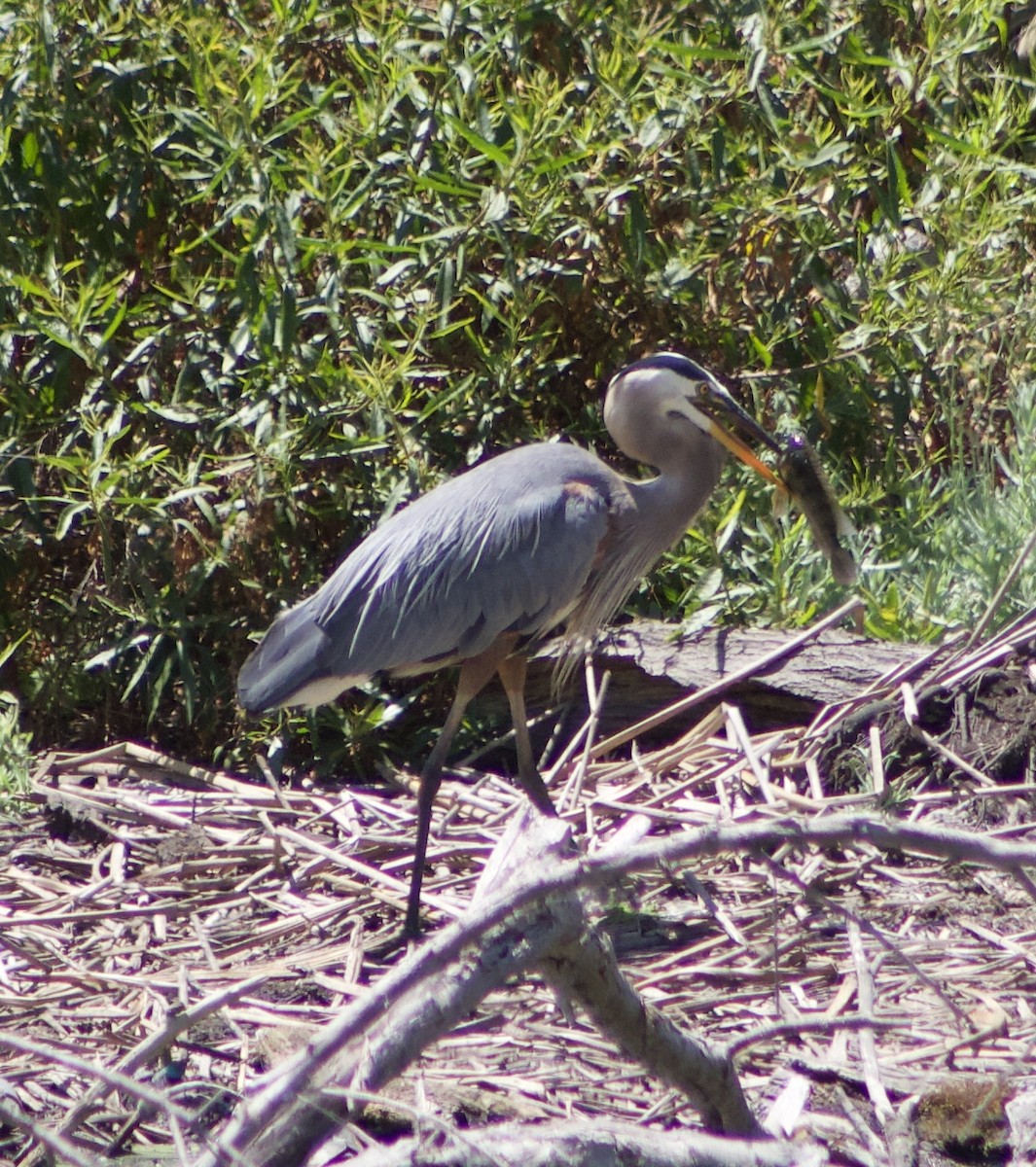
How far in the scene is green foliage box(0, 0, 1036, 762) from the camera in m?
4.34

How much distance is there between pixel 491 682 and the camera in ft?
16.6

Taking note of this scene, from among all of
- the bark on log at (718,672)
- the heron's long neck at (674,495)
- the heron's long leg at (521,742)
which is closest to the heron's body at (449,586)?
the heron's long leg at (521,742)

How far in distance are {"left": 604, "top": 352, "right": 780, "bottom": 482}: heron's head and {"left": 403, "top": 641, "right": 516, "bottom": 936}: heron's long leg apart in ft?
2.49

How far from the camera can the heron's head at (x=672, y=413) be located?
172 inches

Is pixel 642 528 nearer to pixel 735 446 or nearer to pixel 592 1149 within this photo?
pixel 735 446

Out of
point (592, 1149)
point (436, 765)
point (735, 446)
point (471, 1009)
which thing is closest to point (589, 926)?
point (471, 1009)

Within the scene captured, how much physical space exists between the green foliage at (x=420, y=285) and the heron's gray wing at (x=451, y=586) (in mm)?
432

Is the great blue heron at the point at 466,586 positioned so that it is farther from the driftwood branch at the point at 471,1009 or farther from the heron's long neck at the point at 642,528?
the driftwood branch at the point at 471,1009

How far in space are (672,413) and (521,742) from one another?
1099mm

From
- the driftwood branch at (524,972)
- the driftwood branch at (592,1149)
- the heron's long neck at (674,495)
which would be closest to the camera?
the driftwood branch at (524,972)

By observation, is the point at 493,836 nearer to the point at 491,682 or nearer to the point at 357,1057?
the point at 491,682

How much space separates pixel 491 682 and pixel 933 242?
84.7 inches

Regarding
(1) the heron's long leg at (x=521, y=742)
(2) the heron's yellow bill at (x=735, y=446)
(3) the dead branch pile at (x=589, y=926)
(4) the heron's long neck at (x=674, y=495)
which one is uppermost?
(2) the heron's yellow bill at (x=735, y=446)

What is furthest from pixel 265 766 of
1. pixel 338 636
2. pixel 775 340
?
pixel 775 340
